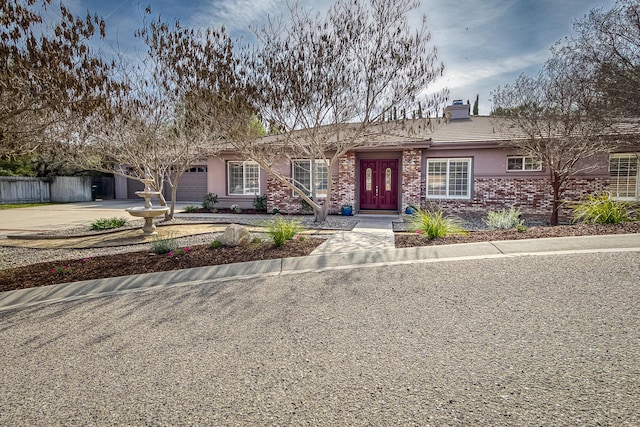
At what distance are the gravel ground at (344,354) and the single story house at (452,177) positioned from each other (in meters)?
9.20

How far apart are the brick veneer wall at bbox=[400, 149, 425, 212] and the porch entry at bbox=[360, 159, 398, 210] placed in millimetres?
788

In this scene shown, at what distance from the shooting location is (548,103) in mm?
10664

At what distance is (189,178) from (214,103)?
1598 centimetres

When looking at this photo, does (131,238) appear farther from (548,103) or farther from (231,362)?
(548,103)

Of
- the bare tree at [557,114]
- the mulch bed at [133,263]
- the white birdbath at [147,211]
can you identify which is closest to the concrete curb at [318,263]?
the mulch bed at [133,263]

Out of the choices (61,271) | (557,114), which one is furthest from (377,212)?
(61,271)

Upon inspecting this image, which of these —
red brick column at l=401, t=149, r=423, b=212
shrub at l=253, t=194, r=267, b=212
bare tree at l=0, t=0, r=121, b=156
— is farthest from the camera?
shrub at l=253, t=194, r=267, b=212

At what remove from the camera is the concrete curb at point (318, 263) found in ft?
16.8

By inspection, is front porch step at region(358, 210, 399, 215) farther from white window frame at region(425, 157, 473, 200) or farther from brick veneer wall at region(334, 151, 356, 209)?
white window frame at region(425, 157, 473, 200)

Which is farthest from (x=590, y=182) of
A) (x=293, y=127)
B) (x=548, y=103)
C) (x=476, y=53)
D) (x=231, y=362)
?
(x=231, y=362)

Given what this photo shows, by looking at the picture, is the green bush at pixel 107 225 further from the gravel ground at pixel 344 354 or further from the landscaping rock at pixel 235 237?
the gravel ground at pixel 344 354

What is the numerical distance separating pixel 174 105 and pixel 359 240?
25.7 feet

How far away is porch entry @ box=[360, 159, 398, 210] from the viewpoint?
14.8 meters

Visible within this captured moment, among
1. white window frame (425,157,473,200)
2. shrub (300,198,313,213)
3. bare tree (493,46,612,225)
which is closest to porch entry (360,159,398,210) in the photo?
white window frame (425,157,473,200)
